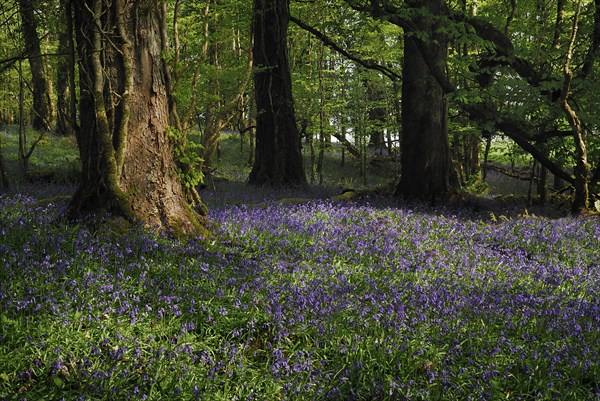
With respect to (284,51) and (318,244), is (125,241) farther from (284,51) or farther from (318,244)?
(284,51)

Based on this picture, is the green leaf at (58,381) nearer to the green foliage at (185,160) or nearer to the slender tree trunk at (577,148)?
the green foliage at (185,160)

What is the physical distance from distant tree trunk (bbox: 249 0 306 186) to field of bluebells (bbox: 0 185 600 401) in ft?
23.7

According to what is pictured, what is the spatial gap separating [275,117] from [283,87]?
92cm

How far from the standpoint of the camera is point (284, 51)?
13531mm

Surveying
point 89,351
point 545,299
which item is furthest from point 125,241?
point 545,299

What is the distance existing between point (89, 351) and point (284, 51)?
11542mm

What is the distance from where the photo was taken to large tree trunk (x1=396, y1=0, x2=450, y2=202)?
10508 mm

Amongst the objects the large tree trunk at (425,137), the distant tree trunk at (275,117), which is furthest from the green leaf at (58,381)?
the distant tree trunk at (275,117)

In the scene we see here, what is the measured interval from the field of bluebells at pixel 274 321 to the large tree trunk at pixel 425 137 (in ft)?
15.4

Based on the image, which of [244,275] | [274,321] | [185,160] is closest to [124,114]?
[185,160]

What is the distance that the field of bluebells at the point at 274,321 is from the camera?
→ 10.4 feet

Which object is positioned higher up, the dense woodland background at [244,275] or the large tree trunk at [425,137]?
the large tree trunk at [425,137]

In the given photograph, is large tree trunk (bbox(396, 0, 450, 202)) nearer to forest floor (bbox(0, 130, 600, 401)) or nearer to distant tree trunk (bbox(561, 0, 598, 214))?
distant tree trunk (bbox(561, 0, 598, 214))

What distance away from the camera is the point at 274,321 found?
151 inches
